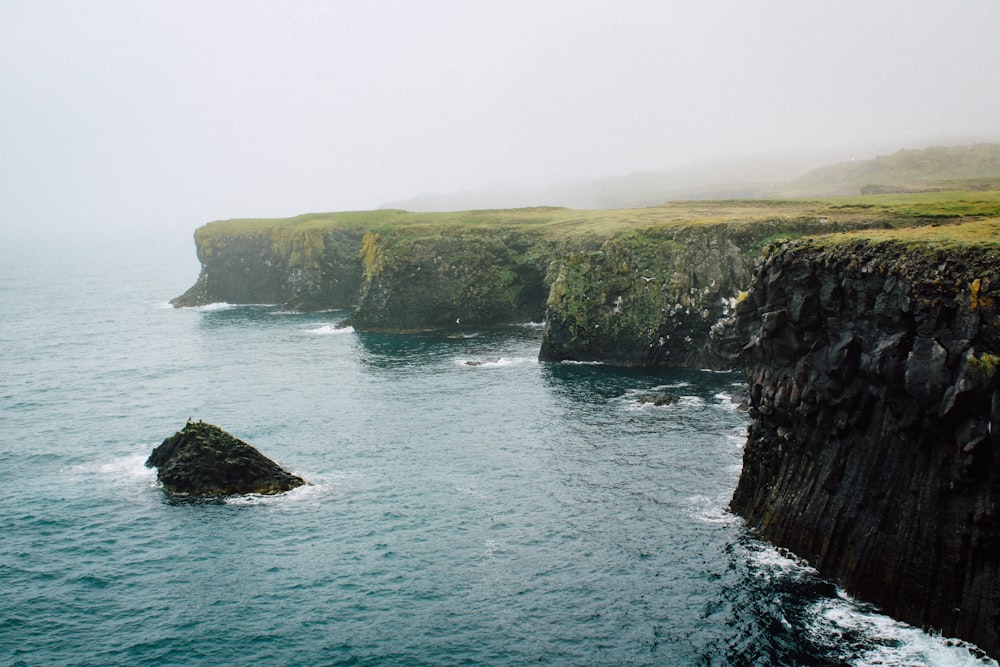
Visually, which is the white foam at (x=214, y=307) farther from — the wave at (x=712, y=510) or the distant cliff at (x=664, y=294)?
the wave at (x=712, y=510)

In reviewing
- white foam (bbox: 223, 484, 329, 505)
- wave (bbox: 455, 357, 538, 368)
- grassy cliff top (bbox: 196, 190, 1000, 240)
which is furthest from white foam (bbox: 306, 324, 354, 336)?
white foam (bbox: 223, 484, 329, 505)

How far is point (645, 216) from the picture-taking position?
135m

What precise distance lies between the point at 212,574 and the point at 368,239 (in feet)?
342

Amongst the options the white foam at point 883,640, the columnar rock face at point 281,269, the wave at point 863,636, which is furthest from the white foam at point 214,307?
the white foam at point 883,640

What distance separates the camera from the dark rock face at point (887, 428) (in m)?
40.6

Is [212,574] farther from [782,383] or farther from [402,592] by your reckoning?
[782,383]

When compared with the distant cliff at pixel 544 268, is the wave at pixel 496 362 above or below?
below

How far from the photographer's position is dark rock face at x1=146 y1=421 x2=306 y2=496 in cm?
6544

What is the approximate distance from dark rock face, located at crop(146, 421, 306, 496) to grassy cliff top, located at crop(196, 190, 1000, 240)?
61761 mm

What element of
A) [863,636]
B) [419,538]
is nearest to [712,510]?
[863,636]

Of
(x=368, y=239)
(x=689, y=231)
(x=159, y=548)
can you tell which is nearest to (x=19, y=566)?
(x=159, y=548)

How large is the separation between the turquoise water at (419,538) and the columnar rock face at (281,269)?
6666cm

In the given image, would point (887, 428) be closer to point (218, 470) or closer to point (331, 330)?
point (218, 470)

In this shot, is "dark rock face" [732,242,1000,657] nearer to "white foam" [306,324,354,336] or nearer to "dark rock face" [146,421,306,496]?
"dark rock face" [146,421,306,496]
